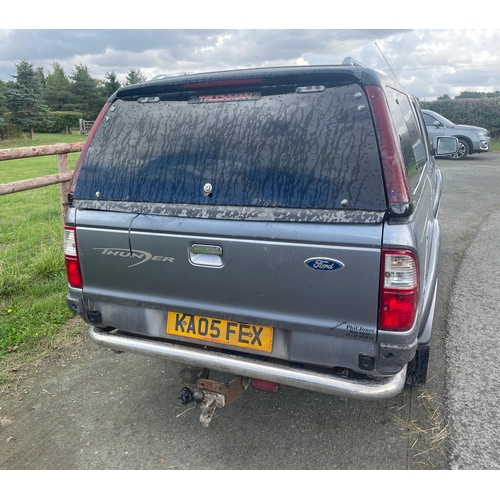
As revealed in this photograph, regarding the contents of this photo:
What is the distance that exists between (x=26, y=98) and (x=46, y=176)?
38.7 m

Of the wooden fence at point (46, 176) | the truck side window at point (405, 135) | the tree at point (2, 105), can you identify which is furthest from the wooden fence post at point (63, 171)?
the tree at point (2, 105)

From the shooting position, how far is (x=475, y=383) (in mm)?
3238

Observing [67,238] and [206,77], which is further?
[67,238]

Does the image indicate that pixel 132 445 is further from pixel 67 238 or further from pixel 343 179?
pixel 343 179

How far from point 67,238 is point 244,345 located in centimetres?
133

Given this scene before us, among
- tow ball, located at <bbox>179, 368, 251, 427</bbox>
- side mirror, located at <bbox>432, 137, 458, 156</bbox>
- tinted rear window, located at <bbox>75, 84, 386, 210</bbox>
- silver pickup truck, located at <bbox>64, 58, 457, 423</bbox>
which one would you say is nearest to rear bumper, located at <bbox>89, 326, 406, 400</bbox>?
silver pickup truck, located at <bbox>64, 58, 457, 423</bbox>

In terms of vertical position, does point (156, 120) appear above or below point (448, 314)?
above

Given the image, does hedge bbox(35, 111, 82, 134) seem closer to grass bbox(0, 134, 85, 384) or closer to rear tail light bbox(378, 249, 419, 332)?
grass bbox(0, 134, 85, 384)

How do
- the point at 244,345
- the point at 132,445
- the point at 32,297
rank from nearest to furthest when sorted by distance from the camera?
the point at 244,345 → the point at 132,445 → the point at 32,297

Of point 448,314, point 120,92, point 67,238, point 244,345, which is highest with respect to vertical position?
point 120,92

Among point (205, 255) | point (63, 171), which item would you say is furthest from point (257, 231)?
point (63, 171)

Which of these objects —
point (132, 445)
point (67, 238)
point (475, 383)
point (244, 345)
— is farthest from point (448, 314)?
point (67, 238)

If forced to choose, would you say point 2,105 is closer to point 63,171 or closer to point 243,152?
point 63,171

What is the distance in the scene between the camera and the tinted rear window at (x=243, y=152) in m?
2.22
